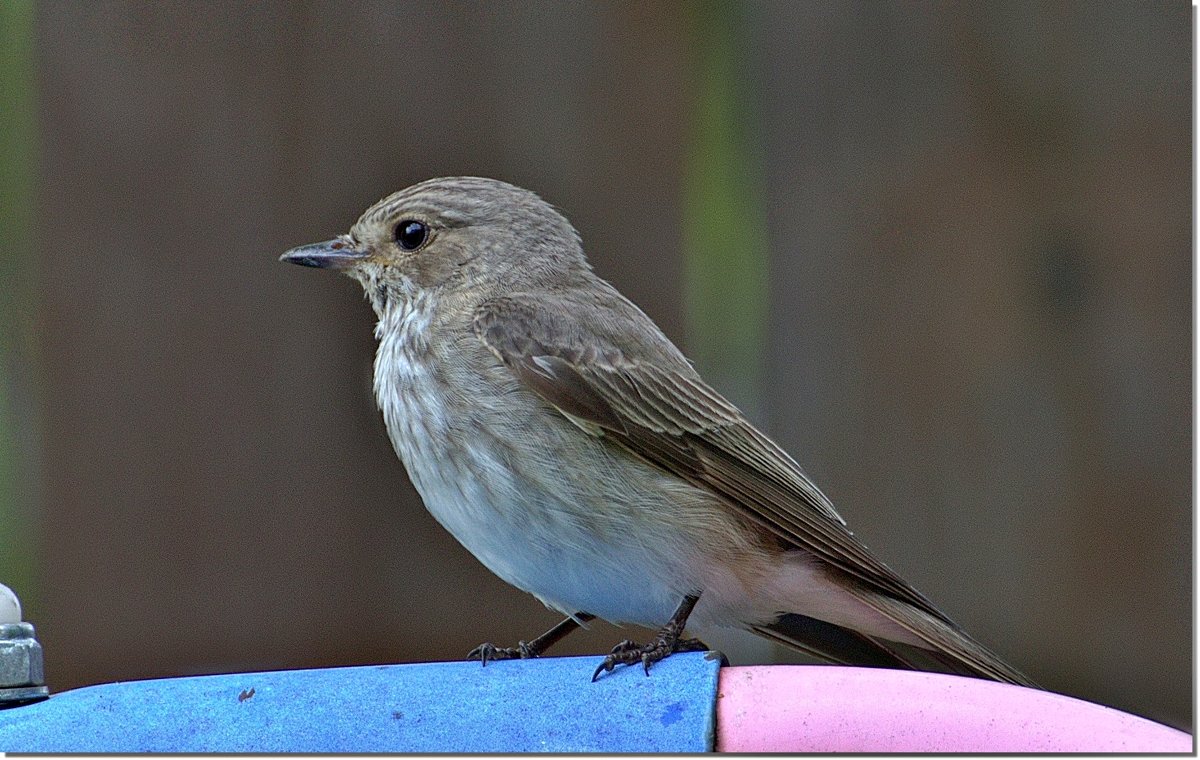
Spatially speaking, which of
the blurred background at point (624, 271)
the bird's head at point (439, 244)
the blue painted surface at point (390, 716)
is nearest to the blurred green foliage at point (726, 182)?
the blurred background at point (624, 271)

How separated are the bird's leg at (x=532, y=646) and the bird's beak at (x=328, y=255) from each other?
0.65m

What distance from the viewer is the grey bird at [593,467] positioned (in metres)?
2.19

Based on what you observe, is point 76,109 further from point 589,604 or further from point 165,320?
point 589,604

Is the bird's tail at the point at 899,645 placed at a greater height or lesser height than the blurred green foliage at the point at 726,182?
lesser

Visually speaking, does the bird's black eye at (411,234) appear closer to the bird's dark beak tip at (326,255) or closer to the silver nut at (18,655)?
the bird's dark beak tip at (326,255)

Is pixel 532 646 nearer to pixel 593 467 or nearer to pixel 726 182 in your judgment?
pixel 593 467

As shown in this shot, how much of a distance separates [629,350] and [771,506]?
351 mm

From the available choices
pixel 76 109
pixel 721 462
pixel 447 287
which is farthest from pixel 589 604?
pixel 76 109

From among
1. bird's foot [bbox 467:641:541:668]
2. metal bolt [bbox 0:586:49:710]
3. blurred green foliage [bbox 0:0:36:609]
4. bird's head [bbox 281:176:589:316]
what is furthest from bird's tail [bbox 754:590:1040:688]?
blurred green foliage [bbox 0:0:36:609]

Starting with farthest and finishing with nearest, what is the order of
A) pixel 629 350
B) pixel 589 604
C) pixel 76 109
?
1. pixel 76 109
2. pixel 629 350
3. pixel 589 604

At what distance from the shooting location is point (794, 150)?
2.63 metres

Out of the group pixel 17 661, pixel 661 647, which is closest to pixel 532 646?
pixel 661 647

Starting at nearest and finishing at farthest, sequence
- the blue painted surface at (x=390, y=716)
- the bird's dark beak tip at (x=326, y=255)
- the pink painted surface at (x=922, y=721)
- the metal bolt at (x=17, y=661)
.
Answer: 1. the pink painted surface at (x=922, y=721)
2. the blue painted surface at (x=390, y=716)
3. the metal bolt at (x=17, y=661)
4. the bird's dark beak tip at (x=326, y=255)

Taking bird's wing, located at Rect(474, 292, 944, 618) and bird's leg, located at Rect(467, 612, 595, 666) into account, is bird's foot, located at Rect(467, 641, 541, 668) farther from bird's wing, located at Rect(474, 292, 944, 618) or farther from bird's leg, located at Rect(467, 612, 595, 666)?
bird's wing, located at Rect(474, 292, 944, 618)
